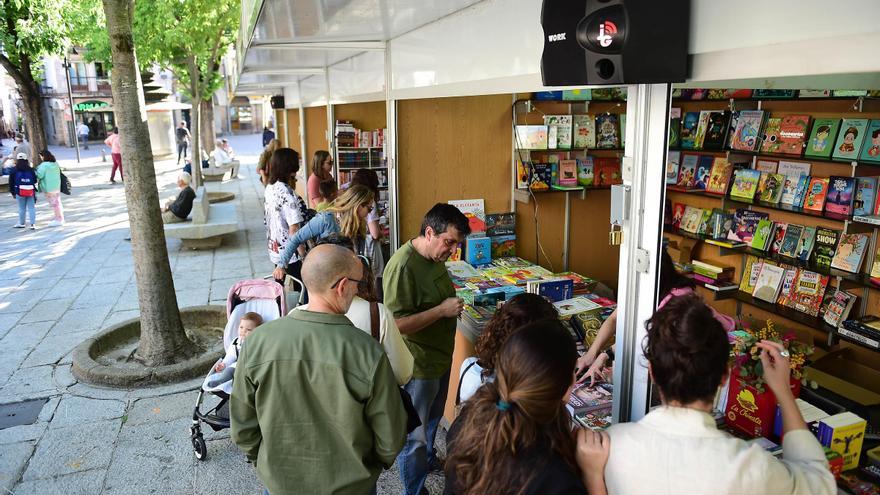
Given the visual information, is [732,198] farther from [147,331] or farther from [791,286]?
[147,331]

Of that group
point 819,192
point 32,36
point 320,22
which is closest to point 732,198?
point 819,192

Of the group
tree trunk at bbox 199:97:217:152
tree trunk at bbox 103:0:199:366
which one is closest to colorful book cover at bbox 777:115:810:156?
tree trunk at bbox 103:0:199:366

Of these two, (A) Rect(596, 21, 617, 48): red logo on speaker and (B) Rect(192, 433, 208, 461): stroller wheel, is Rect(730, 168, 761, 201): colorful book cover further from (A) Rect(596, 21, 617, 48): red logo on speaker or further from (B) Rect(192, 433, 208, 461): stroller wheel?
(B) Rect(192, 433, 208, 461): stroller wheel

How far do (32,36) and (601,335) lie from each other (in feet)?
57.7

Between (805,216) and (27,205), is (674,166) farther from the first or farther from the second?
(27,205)

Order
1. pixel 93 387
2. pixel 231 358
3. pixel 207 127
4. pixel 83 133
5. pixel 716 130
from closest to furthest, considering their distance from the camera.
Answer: pixel 231 358, pixel 93 387, pixel 716 130, pixel 207 127, pixel 83 133

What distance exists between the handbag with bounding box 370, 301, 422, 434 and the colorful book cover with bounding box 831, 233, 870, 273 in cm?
376

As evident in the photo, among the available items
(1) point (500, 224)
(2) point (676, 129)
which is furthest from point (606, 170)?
(1) point (500, 224)

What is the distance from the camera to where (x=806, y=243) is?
203 inches

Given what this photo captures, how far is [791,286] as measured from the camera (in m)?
5.26

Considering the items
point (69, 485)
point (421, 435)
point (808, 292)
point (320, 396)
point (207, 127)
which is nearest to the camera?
point (320, 396)

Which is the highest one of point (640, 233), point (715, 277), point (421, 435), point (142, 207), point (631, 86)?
point (631, 86)

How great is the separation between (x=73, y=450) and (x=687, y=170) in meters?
5.94

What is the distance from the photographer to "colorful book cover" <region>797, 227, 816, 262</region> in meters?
5.11
